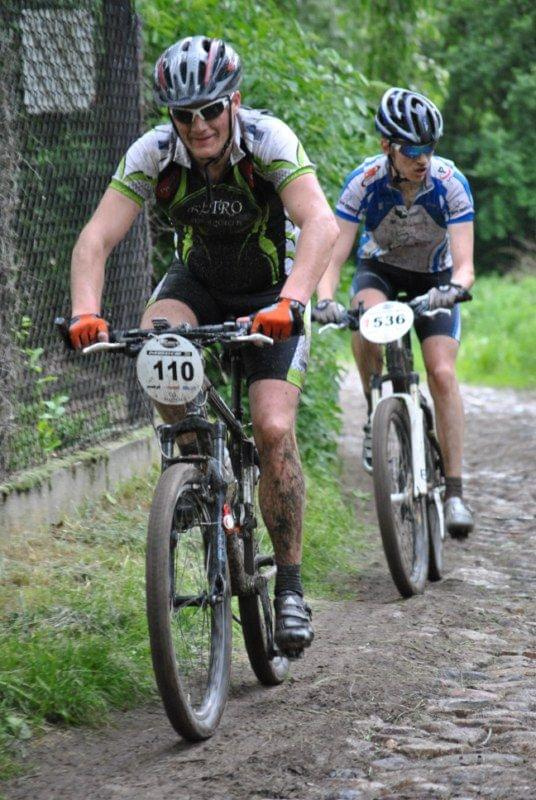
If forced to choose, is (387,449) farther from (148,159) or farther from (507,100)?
(507,100)

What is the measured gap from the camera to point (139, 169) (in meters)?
4.54

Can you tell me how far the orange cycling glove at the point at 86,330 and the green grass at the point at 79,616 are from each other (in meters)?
1.11

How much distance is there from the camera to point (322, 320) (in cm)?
650

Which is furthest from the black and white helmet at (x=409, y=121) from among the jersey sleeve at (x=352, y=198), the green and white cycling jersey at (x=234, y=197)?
the green and white cycling jersey at (x=234, y=197)

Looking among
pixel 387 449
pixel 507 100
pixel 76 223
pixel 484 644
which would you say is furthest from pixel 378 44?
pixel 507 100

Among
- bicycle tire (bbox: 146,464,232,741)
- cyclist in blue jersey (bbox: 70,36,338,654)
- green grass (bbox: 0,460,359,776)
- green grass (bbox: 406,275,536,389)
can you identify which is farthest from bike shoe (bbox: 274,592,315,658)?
green grass (bbox: 406,275,536,389)

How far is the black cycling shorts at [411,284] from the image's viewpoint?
692 cm

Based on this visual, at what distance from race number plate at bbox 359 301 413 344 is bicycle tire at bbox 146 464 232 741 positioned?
2.28m

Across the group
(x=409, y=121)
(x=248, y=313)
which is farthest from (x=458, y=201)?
(x=248, y=313)

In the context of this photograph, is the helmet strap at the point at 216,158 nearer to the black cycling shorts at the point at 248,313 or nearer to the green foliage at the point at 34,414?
the black cycling shorts at the point at 248,313

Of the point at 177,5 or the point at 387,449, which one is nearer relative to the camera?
the point at 387,449

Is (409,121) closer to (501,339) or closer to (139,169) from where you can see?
(139,169)

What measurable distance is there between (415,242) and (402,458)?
3.85 ft

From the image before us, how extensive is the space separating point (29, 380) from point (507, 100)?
3045cm
